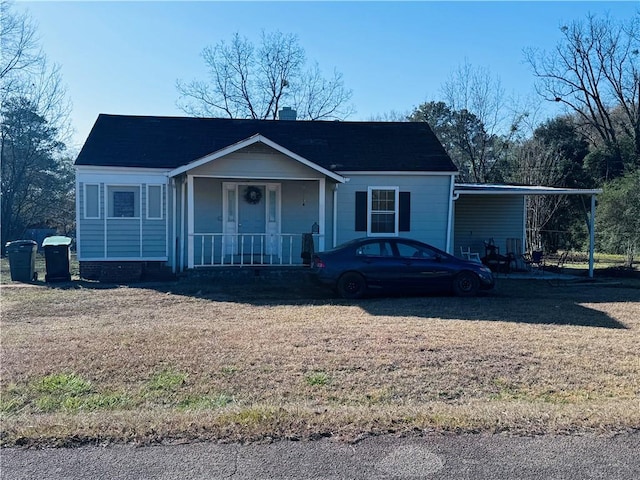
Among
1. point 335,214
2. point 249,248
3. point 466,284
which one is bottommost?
point 466,284

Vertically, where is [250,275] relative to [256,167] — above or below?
below

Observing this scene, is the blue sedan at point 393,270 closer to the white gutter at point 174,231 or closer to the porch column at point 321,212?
the porch column at point 321,212

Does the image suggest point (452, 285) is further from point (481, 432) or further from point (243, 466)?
point (243, 466)

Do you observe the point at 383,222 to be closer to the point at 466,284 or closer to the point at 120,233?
the point at 466,284

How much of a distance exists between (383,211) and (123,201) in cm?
727

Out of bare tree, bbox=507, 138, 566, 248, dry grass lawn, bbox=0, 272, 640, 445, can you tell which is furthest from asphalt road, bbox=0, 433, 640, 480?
bare tree, bbox=507, 138, 566, 248

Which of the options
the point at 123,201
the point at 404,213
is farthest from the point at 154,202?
the point at 404,213

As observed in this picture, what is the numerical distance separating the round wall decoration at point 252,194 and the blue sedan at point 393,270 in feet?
14.2

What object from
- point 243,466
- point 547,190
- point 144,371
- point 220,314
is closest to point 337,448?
point 243,466

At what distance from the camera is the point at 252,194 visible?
15477mm

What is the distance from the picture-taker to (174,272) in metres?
15.3

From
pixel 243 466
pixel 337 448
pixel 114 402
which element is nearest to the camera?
pixel 243 466

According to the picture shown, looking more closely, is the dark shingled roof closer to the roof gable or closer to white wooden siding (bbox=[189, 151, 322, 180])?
white wooden siding (bbox=[189, 151, 322, 180])

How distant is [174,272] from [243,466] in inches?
480
